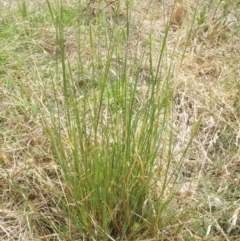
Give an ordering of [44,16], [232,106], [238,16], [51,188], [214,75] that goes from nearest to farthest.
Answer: [51,188] → [232,106] → [214,75] → [44,16] → [238,16]

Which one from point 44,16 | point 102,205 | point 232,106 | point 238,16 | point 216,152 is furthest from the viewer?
point 238,16

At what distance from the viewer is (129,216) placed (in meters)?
1.28

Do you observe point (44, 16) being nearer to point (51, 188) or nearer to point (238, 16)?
point (238, 16)

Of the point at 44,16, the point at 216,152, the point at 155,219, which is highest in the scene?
the point at 44,16

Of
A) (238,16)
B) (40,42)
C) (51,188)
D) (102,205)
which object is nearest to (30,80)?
(40,42)

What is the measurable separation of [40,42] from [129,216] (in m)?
1.27

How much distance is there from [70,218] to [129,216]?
191mm

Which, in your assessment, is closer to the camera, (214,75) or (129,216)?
(129,216)

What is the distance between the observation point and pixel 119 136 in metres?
1.36

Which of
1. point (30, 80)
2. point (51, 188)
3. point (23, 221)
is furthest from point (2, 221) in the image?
point (30, 80)

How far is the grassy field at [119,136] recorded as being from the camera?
1243 millimetres

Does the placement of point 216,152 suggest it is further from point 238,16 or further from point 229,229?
point 238,16

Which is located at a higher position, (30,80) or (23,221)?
(30,80)

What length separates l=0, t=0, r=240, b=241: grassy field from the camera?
124cm
